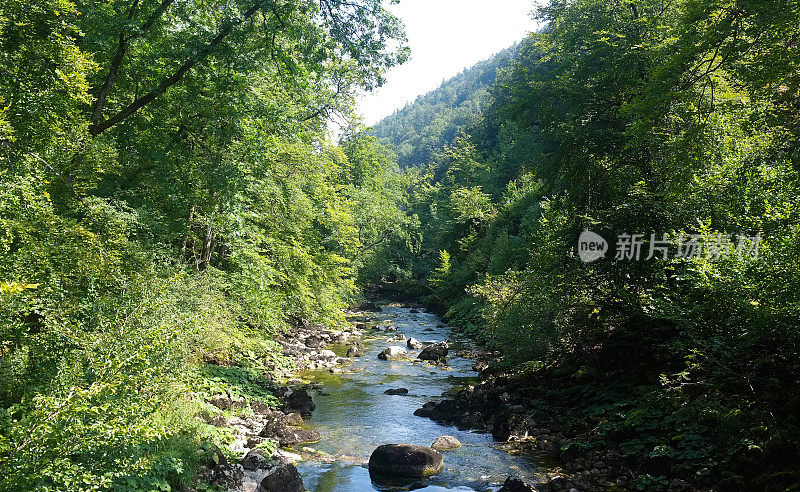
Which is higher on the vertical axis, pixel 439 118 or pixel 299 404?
pixel 439 118

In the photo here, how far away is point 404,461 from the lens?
8797 millimetres

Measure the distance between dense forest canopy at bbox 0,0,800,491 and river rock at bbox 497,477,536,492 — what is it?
5.56 feet

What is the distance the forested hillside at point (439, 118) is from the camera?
104 m

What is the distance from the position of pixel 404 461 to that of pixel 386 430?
231 centimetres

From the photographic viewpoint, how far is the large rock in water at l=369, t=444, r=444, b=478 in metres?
8.69

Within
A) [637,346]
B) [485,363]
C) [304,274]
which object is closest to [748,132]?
[637,346]

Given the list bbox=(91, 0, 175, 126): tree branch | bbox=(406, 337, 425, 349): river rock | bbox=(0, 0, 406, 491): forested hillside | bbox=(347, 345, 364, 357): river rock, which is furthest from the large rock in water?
bbox=(406, 337, 425, 349): river rock

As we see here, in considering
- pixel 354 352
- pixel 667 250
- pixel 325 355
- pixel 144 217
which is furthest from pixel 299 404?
pixel 667 250

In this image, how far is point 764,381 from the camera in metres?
6.23

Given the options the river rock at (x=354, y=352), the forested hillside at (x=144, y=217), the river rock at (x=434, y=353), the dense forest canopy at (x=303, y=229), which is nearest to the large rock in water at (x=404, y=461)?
the dense forest canopy at (x=303, y=229)

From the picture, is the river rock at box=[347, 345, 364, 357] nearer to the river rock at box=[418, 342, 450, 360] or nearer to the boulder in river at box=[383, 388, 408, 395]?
the river rock at box=[418, 342, 450, 360]

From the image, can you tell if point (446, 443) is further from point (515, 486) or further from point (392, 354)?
point (392, 354)

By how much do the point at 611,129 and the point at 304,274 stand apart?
9.83 meters

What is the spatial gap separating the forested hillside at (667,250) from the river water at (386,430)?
128 centimetres
